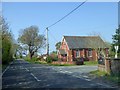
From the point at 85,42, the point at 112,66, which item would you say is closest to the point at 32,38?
the point at 85,42

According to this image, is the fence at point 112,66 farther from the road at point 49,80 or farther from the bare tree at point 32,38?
the bare tree at point 32,38

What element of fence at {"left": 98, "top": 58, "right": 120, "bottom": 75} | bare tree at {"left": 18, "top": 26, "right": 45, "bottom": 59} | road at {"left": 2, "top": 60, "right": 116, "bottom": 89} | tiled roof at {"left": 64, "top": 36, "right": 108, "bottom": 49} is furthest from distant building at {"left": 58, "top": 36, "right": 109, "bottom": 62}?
fence at {"left": 98, "top": 58, "right": 120, "bottom": 75}

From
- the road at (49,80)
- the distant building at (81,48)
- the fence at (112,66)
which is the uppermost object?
the distant building at (81,48)

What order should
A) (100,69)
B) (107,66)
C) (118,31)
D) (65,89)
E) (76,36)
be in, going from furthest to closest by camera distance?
(76,36) < (118,31) < (100,69) < (107,66) < (65,89)

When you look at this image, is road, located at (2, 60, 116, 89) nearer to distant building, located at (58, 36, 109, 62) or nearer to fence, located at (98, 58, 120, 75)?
fence, located at (98, 58, 120, 75)

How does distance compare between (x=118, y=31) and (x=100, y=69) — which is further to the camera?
(x=118, y=31)

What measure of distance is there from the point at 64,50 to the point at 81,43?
526 cm

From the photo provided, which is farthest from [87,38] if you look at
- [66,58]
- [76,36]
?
[66,58]

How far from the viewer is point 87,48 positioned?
8112 centimetres

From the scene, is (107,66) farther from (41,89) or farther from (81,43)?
(81,43)

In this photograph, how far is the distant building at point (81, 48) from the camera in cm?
7919

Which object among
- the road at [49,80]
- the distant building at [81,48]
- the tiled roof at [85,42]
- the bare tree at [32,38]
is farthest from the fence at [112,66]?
the bare tree at [32,38]

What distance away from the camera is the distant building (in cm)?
7919

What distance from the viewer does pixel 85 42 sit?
83500mm
